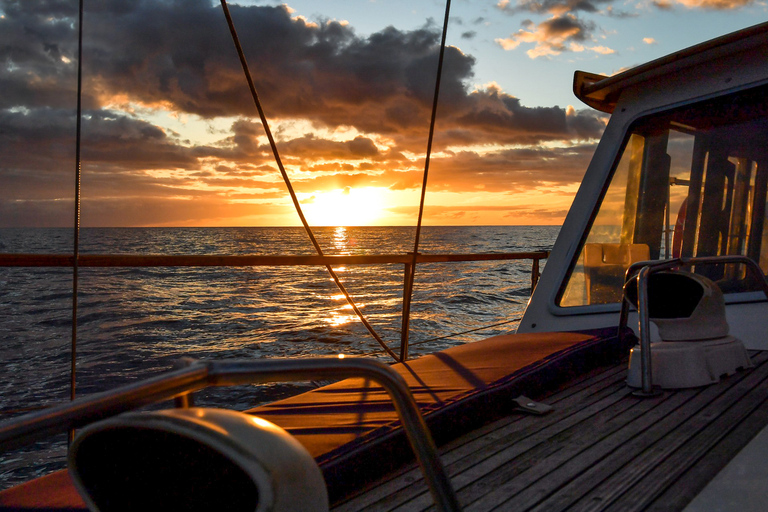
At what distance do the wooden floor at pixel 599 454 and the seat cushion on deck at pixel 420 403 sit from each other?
0.26 feet

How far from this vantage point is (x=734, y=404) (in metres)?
2.31

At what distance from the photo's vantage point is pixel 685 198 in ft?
12.2

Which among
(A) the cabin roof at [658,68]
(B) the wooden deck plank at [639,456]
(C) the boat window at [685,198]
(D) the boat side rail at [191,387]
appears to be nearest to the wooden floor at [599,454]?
(B) the wooden deck plank at [639,456]

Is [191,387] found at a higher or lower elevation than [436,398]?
higher

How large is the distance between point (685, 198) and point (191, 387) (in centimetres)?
374

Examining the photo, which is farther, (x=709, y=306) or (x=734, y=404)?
(x=709, y=306)

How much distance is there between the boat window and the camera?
343cm

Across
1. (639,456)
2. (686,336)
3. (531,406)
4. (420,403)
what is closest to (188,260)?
(420,403)

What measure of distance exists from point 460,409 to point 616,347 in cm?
143

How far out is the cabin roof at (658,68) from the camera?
10.4 ft

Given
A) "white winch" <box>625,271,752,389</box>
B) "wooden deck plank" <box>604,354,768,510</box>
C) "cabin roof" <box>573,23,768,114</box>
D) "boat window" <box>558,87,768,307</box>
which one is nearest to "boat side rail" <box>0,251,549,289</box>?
"boat window" <box>558,87,768,307</box>

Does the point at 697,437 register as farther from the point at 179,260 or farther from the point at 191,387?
the point at 179,260

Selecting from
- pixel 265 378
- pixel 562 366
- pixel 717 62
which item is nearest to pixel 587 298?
pixel 562 366

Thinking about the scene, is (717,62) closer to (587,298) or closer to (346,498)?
(587,298)
